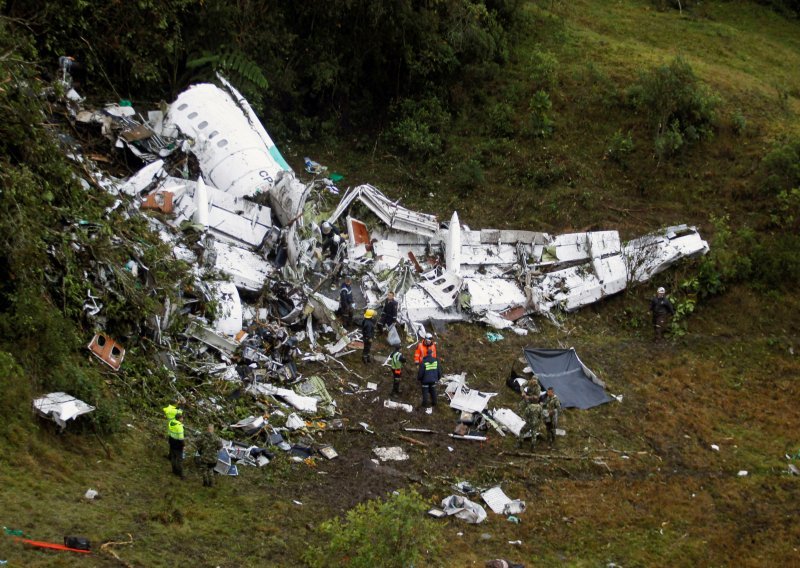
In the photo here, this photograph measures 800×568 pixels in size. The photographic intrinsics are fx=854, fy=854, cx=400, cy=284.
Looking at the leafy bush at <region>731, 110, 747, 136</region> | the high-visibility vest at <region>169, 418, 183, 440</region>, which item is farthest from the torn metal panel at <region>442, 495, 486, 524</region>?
the leafy bush at <region>731, 110, 747, 136</region>

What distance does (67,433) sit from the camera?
10.2 m

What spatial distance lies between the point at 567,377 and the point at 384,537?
275 inches

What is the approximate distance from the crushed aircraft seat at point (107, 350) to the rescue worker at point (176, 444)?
6.16 feet

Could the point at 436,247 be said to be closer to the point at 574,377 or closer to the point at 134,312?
the point at 574,377

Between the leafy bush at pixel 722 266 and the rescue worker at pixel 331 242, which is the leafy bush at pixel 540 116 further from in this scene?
the rescue worker at pixel 331 242

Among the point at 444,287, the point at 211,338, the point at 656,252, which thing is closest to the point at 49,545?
the point at 211,338

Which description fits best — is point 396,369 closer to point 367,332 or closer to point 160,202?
point 367,332

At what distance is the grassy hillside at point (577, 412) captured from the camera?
9.63m

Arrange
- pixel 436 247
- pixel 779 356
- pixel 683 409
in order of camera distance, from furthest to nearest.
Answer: pixel 436 247 → pixel 779 356 → pixel 683 409

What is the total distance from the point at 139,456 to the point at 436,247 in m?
9.27

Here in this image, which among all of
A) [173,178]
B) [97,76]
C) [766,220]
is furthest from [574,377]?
[97,76]

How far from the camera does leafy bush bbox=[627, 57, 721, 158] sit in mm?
20781

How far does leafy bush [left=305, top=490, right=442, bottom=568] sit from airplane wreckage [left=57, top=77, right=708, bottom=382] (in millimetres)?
5403

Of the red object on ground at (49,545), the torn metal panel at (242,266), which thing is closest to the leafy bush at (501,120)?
the torn metal panel at (242,266)
